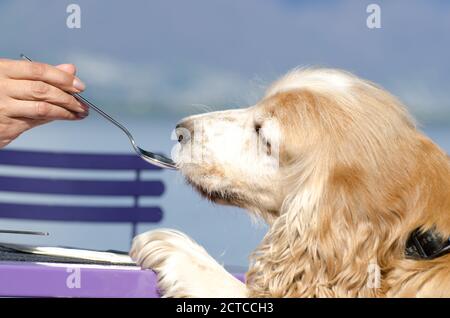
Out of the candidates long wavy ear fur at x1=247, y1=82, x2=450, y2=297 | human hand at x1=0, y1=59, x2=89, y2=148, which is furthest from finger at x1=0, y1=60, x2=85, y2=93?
long wavy ear fur at x1=247, y1=82, x2=450, y2=297

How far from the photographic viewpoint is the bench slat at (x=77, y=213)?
12.8 ft

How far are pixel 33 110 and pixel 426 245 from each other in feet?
4.15

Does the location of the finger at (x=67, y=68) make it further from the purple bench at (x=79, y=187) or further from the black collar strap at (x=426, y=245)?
the black collar strap at (x=426, y=245)

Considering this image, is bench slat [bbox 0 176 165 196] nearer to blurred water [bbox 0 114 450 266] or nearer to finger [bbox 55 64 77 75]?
blurred water [bbox 0 114 450 266]

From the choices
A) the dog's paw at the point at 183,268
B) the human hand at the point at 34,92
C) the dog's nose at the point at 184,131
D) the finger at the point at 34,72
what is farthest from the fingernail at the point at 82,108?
the dog's paw at the point at 183,268

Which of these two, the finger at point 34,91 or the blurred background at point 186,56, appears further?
the blurred background at point 186,56

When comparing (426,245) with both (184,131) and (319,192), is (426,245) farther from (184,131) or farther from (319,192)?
(184,131)

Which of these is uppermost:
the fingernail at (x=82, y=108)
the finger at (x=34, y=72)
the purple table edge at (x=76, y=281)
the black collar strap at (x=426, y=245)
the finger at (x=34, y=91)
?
the finger at (x=34, y=72)

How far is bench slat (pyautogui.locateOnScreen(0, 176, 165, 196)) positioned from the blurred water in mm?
36

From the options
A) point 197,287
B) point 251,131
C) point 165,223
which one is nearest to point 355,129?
point 251,131

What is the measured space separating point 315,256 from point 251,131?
1.54 feet

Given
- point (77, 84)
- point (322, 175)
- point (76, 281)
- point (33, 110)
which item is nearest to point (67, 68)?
point (77, 84)

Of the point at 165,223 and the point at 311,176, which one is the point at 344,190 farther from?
the point at 165,223

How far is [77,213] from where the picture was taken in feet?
12.9
